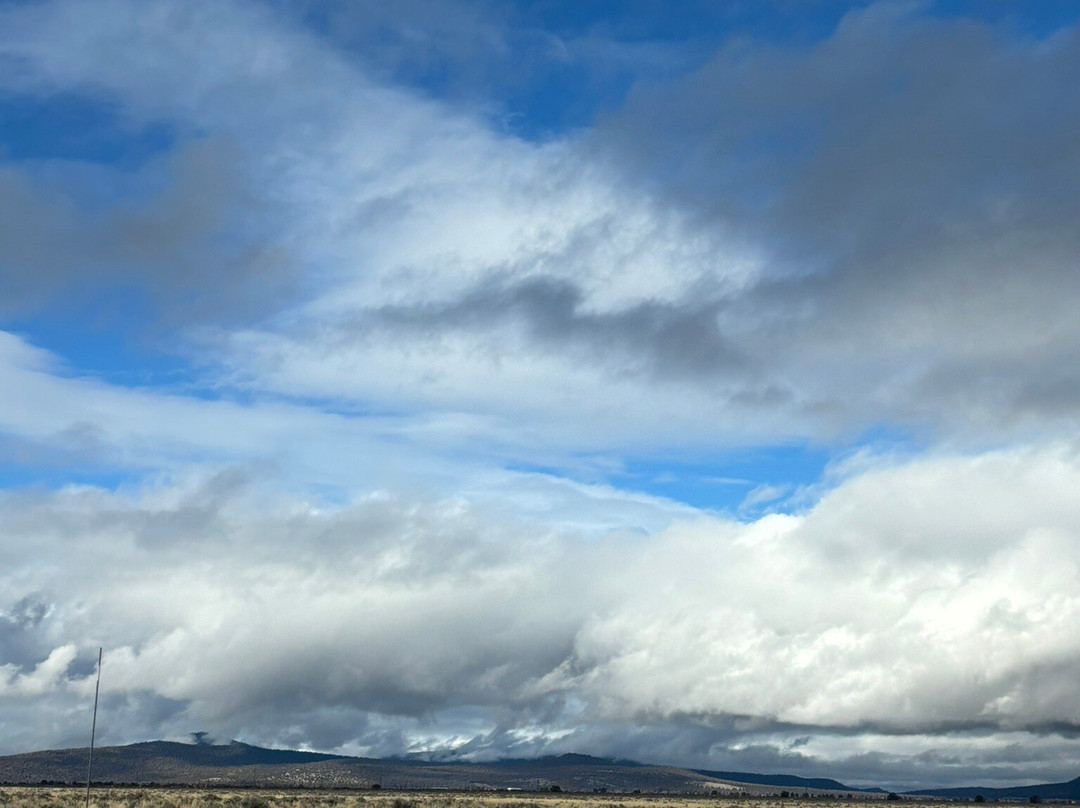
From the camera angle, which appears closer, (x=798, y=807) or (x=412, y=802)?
(x=412, y=802)

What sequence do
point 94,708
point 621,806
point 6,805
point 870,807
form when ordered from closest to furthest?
point 94,708
point 6,805
point 621,806
point 870,807

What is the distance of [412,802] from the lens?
408ft

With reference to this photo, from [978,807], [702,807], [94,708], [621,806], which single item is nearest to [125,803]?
[94,708]

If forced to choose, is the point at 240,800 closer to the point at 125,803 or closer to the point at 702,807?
the point at 125,803

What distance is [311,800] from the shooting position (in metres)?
123

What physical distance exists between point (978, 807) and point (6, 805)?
147171mm

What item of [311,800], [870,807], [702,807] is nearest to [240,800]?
[311,800]

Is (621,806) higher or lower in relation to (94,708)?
lower

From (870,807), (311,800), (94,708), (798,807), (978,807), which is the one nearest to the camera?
(94,708)

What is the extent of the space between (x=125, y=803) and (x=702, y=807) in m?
68.4

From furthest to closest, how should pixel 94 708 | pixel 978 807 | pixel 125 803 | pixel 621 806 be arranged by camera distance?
pixel 978 807 < pixel 621 806 < pixel 125 803 < pixel 94 708

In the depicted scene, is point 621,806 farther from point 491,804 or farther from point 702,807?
point 491,804

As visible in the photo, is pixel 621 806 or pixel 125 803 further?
pixel 621 806

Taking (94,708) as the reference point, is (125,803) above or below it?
below
